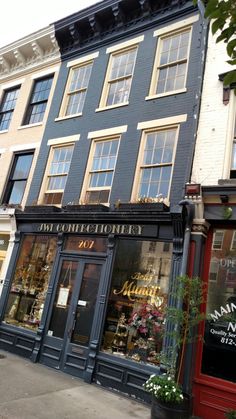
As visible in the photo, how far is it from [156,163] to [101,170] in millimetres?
1826

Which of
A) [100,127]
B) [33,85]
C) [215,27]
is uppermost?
[33,85]

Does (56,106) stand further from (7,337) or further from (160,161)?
(7,337)

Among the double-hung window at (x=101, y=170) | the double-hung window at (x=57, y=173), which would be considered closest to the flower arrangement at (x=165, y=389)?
the double-hung window at (x=101, y=170)

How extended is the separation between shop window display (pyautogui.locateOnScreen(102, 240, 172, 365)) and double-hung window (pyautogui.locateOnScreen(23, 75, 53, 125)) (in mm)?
6908

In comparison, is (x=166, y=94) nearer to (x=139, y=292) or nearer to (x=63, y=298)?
(x=139, y=292)

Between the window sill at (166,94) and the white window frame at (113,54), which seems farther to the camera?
the white window frame at (113,54)

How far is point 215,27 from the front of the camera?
10.9 feet

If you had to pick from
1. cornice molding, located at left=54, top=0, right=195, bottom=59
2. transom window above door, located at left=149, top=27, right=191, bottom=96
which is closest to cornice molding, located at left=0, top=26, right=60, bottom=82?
cornice molding, located at left=54, top=0, right=195, bottom=59

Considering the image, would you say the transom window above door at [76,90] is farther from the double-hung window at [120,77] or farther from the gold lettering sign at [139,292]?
the gold lettering sign at [139,292]

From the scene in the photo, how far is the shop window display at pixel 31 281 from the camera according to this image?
415 inches

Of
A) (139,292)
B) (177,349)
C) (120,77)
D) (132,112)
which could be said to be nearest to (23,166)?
(120,77)

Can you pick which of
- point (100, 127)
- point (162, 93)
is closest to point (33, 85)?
point (100, 127)

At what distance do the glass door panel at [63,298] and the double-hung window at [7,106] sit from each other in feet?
23.8

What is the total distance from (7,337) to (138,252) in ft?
16.4
